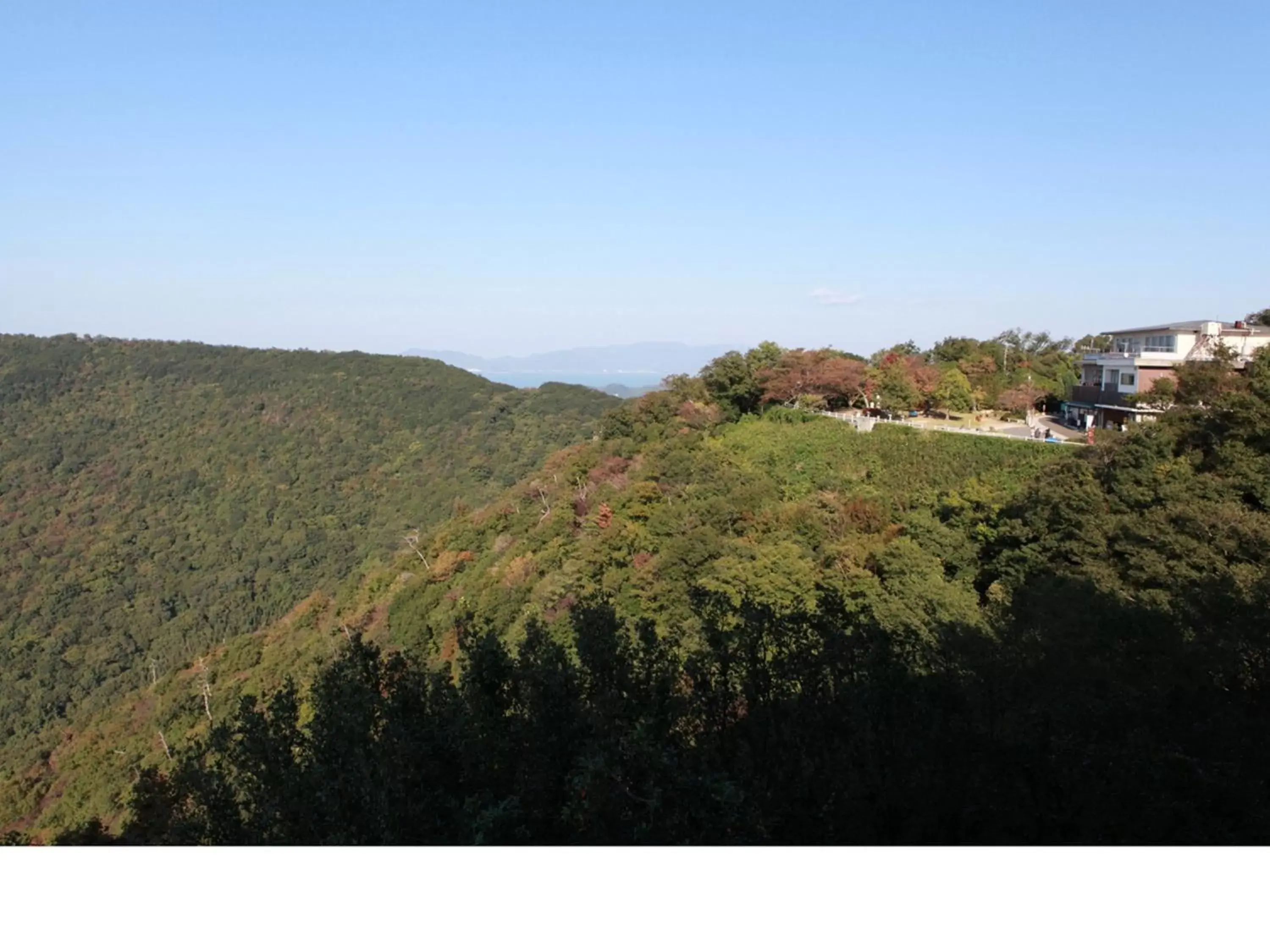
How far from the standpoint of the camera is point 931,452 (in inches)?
617

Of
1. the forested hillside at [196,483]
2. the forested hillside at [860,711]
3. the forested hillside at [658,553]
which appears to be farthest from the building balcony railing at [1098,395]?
the forested hillside at [196,483]

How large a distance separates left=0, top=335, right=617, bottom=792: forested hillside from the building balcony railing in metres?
21.5

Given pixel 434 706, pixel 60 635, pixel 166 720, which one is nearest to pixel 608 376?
pixel 60 635

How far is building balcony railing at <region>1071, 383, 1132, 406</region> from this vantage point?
16.6 m

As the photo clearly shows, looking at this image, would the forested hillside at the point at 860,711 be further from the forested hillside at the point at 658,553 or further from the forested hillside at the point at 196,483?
the forested hillside at the point at 196,483

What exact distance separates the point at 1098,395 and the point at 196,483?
5315 cm

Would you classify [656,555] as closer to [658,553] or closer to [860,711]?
[658,553]

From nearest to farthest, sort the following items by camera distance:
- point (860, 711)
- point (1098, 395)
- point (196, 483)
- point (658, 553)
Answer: point (860, 711), point (658, 553), point (1098, 395), point (196, 483)

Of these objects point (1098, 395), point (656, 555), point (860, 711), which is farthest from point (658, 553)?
point (1098, 395)

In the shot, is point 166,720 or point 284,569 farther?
point 284,569

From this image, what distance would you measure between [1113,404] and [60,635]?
43.9m

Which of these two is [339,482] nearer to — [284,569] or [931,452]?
[284,569]

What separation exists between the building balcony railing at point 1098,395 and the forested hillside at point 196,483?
846 inches

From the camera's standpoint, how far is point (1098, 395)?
695 inches
